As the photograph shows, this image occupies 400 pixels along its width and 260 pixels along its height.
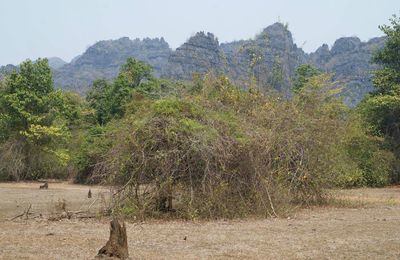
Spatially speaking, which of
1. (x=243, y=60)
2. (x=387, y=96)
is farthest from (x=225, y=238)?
(x=387, y=96)

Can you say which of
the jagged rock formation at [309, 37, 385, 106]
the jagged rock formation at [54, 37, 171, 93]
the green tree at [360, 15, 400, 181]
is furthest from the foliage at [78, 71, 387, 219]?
the jagged rock formation at [54, 37, 171, 93]

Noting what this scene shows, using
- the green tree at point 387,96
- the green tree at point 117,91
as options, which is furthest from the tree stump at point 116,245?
the green tree at point 117,91

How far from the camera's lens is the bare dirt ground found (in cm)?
806

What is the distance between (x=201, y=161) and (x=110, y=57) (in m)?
132

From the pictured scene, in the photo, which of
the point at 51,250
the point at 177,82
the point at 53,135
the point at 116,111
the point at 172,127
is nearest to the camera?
the point at 51,250

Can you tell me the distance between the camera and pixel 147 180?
12.5 meters

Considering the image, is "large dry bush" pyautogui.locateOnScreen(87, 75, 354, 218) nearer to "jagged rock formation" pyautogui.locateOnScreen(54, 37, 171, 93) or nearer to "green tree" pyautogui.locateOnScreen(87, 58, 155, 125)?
"green tree" pyautogui.locateOnScreen(87, 58, 155, 125)

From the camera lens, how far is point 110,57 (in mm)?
140875

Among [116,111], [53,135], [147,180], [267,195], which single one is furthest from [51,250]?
[116,111]

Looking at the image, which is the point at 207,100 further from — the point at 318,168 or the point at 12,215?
the point at 12,215

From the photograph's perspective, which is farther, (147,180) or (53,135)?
(53,135)

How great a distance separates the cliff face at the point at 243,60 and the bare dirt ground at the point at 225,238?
628 centimetres

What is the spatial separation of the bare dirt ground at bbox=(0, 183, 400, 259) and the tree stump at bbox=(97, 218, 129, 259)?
0.79ft

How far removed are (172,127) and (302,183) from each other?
472 cm
